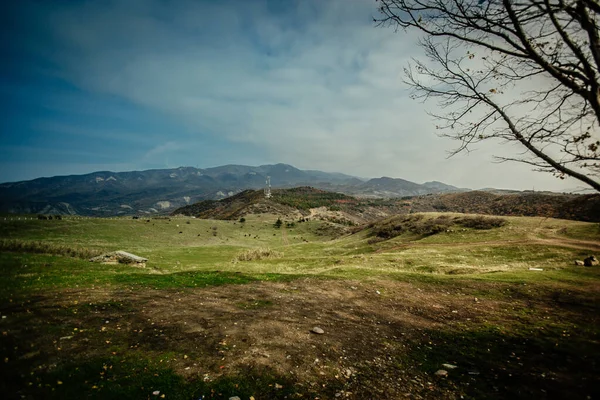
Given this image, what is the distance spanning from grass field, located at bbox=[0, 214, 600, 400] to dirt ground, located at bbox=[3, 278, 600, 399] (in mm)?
47

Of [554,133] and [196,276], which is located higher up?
[554,133]

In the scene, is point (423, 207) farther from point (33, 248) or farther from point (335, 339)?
point (335, 339)

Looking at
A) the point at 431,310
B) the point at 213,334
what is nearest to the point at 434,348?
the point at 431,310

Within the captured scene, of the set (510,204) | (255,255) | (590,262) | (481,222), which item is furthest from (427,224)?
(510,204)

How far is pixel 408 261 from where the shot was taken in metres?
24.8

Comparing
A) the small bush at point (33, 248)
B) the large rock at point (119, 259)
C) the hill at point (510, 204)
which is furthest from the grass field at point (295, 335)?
the hill at point (510, 204)

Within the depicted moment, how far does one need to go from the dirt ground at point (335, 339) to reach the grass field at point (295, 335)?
0.15 feet

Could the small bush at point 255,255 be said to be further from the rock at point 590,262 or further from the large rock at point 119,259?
the rock at point 590,262

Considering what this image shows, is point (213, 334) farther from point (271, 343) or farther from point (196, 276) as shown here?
point (196, 276)

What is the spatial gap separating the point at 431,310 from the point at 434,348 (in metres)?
4.00

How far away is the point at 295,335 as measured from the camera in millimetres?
8211

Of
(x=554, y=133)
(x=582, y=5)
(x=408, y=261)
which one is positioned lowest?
(x=408, y=261)

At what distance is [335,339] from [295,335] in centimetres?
120

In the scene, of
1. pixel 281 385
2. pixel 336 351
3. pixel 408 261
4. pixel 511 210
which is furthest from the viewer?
pixel 511 210
